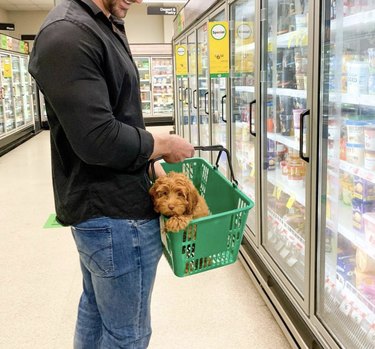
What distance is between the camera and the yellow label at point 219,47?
323cm

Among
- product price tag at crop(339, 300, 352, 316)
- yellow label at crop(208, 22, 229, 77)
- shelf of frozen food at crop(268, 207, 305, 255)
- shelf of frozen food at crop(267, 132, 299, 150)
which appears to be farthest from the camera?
yellow label at crop(208, 22, 229, 77)

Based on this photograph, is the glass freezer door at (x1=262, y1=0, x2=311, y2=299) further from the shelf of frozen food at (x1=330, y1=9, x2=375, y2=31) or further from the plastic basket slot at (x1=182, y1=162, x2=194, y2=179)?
the plastic basket slot at (x1=182, y1=162, x2=194, y2=179)

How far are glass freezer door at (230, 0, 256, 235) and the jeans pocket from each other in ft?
6.77

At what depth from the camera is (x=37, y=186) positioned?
6.06m

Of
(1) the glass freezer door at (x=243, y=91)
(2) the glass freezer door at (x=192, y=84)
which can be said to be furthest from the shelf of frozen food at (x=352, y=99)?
(2) the glass freezer door at (x=192, y=84)

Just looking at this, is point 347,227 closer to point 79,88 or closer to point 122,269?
point 122,269

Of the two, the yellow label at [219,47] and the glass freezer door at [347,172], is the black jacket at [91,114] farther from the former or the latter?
the yellow label at [219,47]

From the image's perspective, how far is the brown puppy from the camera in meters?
1.31

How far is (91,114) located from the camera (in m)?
1.10

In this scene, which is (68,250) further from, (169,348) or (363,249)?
(363,249)

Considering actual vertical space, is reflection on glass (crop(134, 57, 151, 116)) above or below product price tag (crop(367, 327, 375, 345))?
above

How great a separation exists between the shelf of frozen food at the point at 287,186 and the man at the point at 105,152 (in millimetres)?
1363

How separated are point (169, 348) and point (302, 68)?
1784mm

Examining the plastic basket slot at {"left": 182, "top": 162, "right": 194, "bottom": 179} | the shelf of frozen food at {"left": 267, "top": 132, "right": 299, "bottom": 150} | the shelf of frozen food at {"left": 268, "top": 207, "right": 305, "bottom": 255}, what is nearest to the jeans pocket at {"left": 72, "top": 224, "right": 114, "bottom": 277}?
the plastic basket slot at {"left": 182, "top": 162, "right": 194, "bottom": 179}
